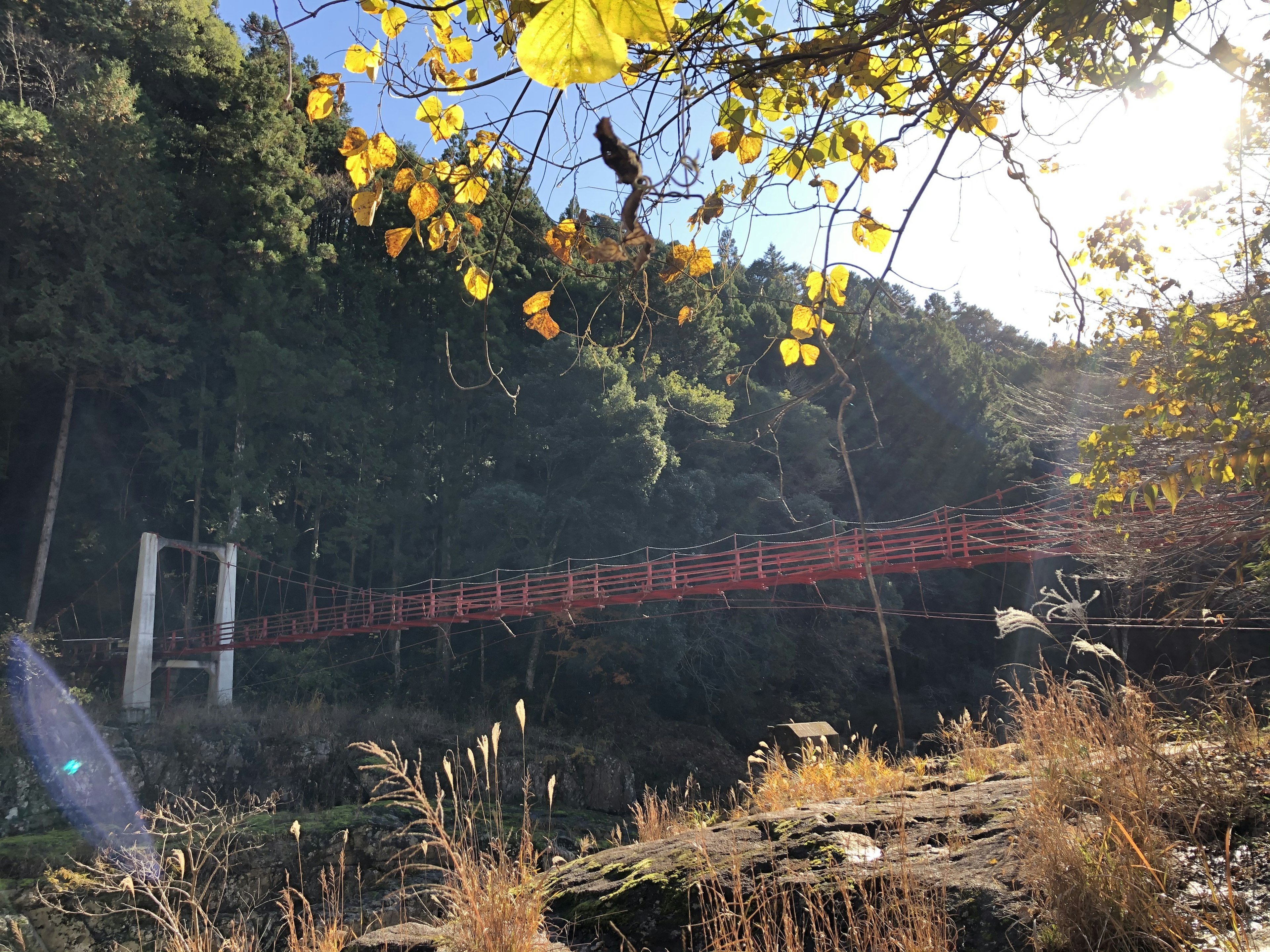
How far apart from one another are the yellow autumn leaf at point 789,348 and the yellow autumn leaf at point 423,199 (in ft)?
1.90

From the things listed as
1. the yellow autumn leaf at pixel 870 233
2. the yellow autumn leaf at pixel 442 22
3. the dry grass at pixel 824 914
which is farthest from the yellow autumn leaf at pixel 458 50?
the dry grass at pixel 824 914

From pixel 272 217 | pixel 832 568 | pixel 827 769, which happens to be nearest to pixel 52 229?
pixel 272 217

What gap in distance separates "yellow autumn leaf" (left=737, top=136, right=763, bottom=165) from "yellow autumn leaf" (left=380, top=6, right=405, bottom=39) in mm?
575

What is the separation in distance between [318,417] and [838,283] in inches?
501

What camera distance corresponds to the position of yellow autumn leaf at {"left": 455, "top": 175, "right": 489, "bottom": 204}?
120cm

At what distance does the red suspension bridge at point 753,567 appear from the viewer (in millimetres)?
3438

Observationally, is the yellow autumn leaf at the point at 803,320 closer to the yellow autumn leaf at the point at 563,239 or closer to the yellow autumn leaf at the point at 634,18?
the yellow autumn leaf at the point at 563,239

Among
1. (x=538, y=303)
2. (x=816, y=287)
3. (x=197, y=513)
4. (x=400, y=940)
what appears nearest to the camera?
(x=816, y=287)

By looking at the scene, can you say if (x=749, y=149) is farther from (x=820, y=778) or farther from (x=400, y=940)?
(x=820, y=778)

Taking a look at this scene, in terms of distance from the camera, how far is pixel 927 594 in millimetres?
16031

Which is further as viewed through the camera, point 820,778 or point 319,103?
point 820,778

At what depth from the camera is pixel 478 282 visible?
1.20m

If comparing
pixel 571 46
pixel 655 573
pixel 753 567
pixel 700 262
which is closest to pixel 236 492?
pixel 655 573

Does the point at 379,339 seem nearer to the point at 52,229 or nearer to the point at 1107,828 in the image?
the point at 52,229
